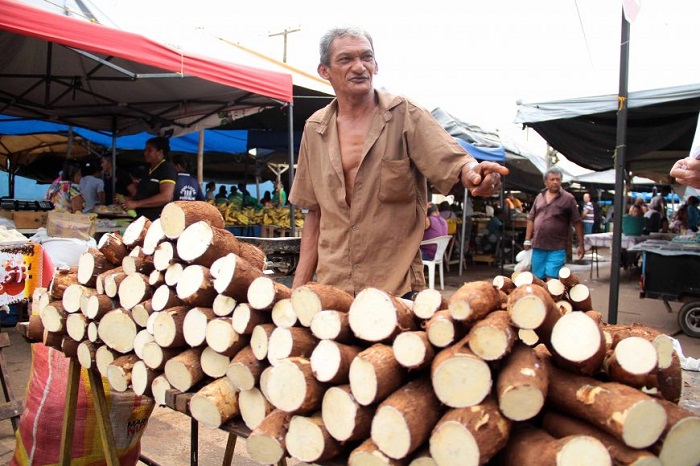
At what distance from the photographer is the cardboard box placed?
570cm

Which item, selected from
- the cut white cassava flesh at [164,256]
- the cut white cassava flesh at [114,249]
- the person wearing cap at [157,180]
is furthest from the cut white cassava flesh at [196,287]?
the person wearing cap at [157,180]

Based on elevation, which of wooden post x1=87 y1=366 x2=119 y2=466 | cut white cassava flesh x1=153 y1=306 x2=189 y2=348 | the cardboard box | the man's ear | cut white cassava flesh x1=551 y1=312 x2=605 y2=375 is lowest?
wooden post x1=87 y1=366 x2=119 y2=466

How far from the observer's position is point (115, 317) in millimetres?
2105

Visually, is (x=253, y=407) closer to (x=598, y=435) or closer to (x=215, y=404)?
(x=215, y=404)

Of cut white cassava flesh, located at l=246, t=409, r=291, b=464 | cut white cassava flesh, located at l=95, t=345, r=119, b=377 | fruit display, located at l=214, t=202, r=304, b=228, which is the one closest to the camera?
cut white cassava flesh, located at l=246, t=409, r=291, b=464

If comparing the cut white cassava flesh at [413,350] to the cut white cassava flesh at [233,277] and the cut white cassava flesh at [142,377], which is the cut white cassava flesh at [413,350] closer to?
the cut white cassava flesh at [233,277]

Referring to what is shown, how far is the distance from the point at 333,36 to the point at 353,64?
0.55 feet

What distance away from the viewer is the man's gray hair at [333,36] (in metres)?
2.29

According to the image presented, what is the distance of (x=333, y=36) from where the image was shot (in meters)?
2.32

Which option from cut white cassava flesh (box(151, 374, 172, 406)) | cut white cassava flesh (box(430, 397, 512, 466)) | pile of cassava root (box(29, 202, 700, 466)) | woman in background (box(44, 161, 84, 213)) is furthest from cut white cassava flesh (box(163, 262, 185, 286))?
woman in background (box(44, 161, 84, 213))

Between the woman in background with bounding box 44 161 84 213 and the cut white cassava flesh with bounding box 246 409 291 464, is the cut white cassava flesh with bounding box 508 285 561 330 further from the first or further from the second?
the woman in background with bounding box 44 161 84 213

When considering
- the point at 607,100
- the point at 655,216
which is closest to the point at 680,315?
the point at 607,100

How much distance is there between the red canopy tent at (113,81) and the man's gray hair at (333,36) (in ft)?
9.25

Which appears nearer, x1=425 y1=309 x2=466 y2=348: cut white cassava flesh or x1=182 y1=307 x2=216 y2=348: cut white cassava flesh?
x1=425 y1=309 x2=466 y2=348: cut white cassava flesh
